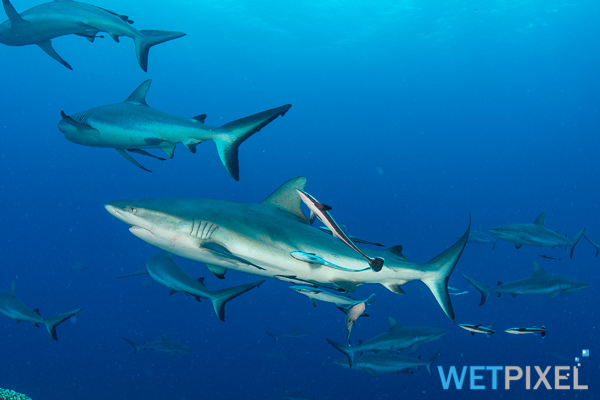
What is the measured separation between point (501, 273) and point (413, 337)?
65.4 m

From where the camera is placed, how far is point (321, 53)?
147 ft

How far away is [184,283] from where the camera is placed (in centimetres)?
558

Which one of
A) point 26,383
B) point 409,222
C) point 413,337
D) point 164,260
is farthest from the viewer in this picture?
point 409,222

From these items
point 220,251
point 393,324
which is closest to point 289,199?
point 220,251

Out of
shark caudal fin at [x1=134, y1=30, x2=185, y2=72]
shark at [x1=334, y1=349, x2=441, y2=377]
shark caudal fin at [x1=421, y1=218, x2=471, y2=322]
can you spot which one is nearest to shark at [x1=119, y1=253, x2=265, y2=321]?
shark caudal fin at [x1=421, y1=218, x2=471, y2=322]

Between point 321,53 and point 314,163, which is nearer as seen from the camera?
point 321,53

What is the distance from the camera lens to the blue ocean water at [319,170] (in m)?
34.2

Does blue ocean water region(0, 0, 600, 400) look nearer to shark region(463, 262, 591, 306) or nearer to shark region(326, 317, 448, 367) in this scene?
shark region(326, 317, 448, 367)

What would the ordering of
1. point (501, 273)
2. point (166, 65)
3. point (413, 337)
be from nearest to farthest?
point (413, 337), point (166, 65), point (501, 273)

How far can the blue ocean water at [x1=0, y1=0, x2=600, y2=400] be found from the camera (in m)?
34.2

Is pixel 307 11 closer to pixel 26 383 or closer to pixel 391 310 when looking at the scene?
pixel 391 310

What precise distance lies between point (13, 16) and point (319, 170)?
74.8 m

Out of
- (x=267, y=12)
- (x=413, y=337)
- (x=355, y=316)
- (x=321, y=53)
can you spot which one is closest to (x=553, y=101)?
(x=321, y=53)

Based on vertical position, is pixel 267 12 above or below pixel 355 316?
above
